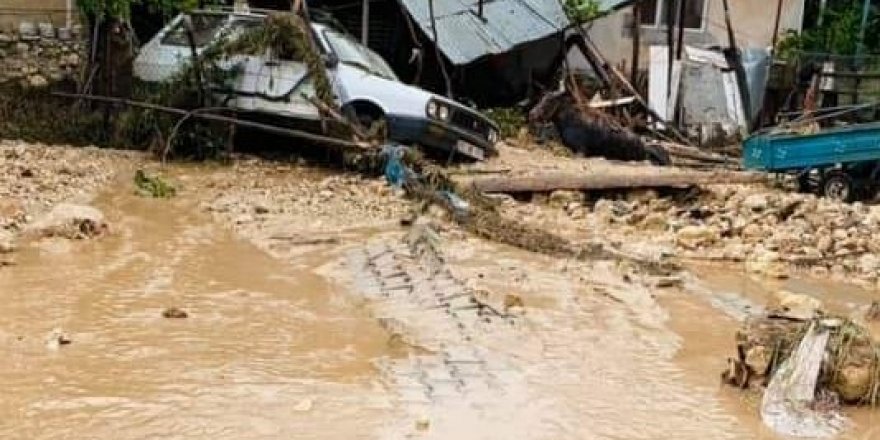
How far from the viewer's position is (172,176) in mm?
12680

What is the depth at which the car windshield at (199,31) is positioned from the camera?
1385 cm

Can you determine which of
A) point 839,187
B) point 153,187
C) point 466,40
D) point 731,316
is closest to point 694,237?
point 731,316

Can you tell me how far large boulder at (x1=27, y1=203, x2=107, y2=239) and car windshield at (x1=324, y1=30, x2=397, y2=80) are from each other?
4.35 metres

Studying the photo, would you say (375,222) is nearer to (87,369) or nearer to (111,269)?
(111,269)

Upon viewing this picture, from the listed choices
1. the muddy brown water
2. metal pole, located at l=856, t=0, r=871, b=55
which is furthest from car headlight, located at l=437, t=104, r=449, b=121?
metal pole, located at l=856, t=0, r=871, b=55

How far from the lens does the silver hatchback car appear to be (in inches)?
519

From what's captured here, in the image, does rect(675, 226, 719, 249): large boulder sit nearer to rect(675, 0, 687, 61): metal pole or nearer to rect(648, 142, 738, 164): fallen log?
rect(648, 142, 738, 164): fallen log

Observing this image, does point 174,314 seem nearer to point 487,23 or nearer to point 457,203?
point 457,203

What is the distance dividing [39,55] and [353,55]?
4233 millimetres

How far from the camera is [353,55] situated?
13.8 metres

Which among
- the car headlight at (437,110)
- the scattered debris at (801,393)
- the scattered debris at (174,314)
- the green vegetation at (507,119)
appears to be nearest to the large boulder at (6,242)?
the scattered debris at (174,314)

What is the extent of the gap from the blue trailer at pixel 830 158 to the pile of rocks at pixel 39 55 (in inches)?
319

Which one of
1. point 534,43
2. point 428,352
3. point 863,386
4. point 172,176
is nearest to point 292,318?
point 428,352

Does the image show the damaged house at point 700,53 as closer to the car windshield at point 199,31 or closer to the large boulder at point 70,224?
the car windshield at point 199,31
